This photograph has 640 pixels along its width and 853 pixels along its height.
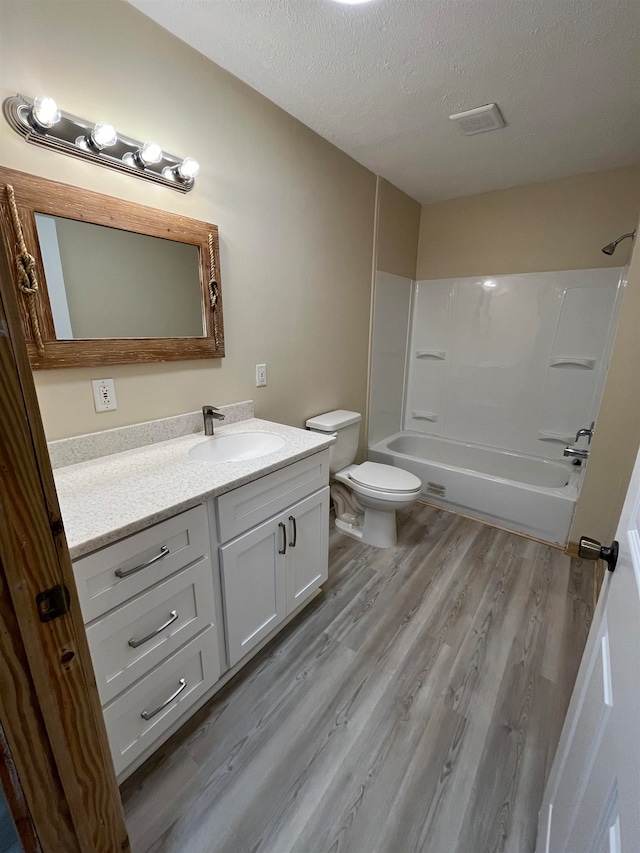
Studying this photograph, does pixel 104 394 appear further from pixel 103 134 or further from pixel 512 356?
pixel 512 356

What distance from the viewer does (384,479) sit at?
7.32 ft

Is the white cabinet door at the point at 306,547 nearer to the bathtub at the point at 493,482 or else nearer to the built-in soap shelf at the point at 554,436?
the bathtub at the point at 493,482

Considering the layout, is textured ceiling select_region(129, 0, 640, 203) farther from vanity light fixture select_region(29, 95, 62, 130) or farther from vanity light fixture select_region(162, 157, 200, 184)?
vanity light fixture select_region(29, 95, 62, 130)

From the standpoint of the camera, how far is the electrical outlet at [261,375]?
6.31 feet

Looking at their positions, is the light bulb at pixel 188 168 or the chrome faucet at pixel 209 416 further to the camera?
the chrome faucet at pixel 209 416

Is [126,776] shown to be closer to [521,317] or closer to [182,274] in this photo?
[182,274]

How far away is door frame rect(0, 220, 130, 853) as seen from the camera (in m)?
0.45

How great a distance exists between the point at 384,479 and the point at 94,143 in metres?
1.98

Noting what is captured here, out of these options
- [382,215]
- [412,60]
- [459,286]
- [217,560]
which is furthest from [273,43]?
[459,286]

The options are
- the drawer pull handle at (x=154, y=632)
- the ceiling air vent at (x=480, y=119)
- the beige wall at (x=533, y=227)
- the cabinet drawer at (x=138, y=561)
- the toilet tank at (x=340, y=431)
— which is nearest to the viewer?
the cabinet drawer at (x=138, y=561)

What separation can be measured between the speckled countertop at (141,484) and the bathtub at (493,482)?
1420 mm

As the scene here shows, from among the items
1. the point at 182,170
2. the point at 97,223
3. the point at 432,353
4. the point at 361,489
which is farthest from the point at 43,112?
the point at 432,353

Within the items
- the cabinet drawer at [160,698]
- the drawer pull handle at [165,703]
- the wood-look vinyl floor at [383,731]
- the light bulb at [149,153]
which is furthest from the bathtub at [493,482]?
the light bulb at [149,153]

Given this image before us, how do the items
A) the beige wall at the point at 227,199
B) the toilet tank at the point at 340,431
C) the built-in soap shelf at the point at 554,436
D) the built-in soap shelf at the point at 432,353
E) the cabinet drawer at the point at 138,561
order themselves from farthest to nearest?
the built-in soap shelf at the point at 432,353 → the built-in soap shelf at the point at 554,436 → the toilet tank at the point at 340,431 → the beige wall at the point at 227,199 → the cabinet drawer at the point at 138,561
